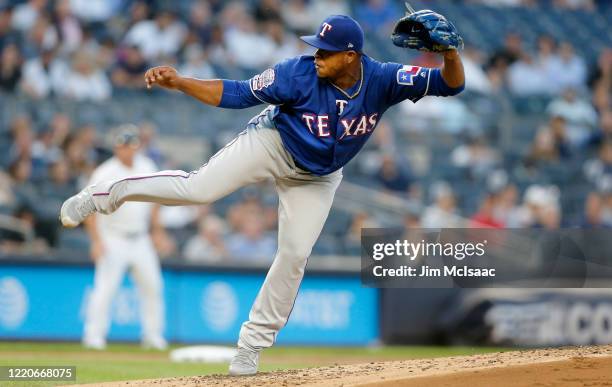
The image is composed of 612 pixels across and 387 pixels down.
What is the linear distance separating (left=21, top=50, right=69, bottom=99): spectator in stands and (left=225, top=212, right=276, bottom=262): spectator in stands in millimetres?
3258

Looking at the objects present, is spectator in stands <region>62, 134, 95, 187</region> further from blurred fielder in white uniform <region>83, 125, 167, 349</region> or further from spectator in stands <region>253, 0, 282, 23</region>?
spectator in stands <region>253, 0, 282, 23</region>

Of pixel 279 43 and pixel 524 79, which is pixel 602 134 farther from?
pixel 279 43

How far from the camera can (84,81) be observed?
1478 centimetres

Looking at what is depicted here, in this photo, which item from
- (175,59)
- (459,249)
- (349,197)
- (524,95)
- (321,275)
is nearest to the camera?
(459,249)

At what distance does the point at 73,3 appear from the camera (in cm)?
1582

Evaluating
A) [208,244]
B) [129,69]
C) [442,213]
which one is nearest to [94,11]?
[129,69]

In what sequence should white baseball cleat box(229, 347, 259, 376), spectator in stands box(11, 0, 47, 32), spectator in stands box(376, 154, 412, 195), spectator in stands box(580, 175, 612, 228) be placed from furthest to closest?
spectator in stands box(11, 0, 47, 32) → spectator in stands box(376, 154, 412, 195) → spectator in stands box(580, 175, 612, 228) → white baseball cleat box(229, 347, 259, 376)

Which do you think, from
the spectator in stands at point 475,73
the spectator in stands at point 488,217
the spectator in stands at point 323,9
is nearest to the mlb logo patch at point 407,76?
the spectator in stands at point 488,217

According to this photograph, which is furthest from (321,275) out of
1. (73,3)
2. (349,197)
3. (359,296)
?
(73,3)

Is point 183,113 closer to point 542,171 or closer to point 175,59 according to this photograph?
point 175,59

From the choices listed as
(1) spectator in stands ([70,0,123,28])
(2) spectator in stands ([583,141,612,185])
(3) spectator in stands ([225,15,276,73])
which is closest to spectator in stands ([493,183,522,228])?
(2) spectator in stands ([583,141,612,185])

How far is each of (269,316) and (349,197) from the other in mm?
7571

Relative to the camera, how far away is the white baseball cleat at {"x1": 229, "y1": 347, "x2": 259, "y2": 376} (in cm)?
696

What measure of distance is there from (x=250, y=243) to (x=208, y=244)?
0.50 m
